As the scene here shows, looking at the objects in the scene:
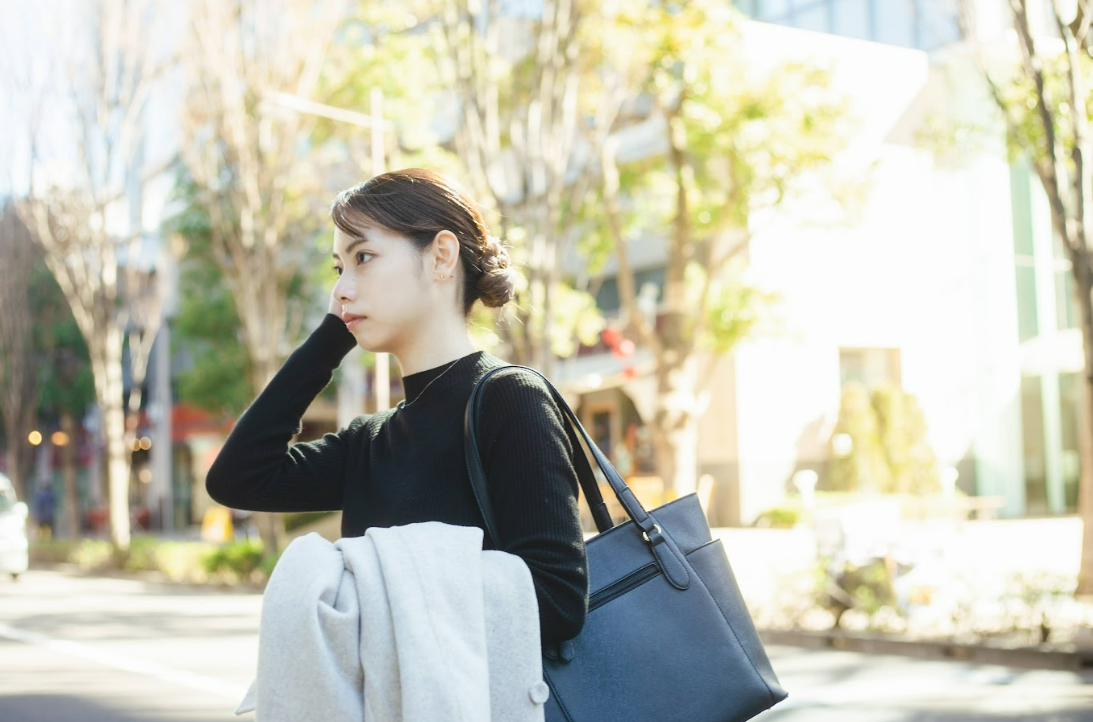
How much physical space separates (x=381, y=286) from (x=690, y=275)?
57.5ft

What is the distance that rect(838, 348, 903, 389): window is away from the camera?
96.6 ft

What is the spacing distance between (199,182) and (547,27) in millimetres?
7861

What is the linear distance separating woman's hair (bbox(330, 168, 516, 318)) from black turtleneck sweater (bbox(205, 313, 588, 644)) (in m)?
0.14

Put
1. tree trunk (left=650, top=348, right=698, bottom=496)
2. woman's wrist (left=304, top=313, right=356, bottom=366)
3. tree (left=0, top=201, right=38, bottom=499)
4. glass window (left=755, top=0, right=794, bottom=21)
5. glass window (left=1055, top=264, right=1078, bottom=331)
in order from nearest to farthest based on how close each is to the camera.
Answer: woman's wrist (left=304, top=313, right=356, bottom=366), tree trunk (left=650, top=348, right=698, bottom=496), tree (left=0, top=201, right=38, bottom=499), glass window (left=1055, top=264, right=1078, bottom=331), glass window (left=755, top=0, right=794, bottom=21)

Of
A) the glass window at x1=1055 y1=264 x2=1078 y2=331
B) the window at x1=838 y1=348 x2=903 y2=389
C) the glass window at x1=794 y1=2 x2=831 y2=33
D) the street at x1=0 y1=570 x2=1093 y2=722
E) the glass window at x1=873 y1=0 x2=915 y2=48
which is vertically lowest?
the street at x1=0 y1=570 x2=1093 y2=722

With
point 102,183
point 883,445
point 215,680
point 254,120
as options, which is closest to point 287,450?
point 215,680

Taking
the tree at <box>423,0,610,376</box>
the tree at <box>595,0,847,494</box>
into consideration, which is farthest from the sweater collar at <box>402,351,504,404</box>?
the tree at <box>595,0,847,494</box>

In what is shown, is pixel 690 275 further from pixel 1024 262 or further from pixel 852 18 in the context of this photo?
pixel 852 18

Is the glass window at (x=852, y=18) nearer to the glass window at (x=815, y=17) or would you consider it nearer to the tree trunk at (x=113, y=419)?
the glass window at (x=815, y=17)

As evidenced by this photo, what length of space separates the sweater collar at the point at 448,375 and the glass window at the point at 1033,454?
29.8 m

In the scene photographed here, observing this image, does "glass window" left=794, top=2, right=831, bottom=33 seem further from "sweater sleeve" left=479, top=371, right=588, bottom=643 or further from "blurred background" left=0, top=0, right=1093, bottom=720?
"sweater sleeve" left=479, top=371, right=588, bottom=643

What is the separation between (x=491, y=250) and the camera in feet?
6.85

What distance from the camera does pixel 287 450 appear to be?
2.15 metres

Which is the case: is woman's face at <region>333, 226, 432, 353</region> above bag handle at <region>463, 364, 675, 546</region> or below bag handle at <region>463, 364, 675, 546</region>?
above
